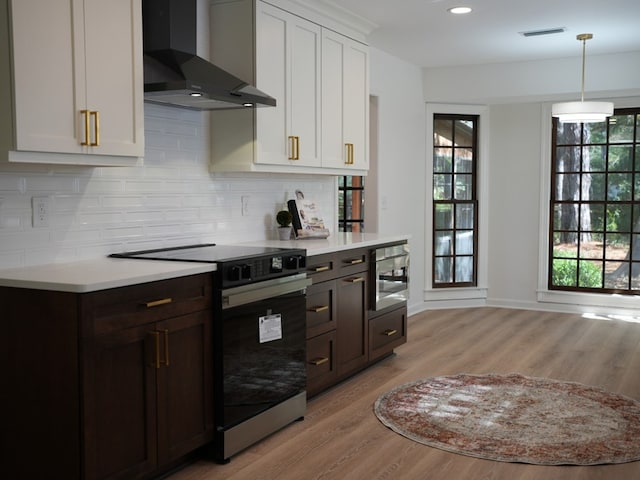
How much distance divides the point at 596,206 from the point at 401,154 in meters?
2.13

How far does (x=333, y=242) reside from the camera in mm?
4488

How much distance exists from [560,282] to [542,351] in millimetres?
2102

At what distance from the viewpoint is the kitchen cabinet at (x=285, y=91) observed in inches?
159

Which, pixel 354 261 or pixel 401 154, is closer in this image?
pixel 354 261

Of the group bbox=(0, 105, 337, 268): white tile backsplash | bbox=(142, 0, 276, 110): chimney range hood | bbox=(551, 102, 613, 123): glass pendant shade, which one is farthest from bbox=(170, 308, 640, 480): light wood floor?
bbox=(551, 102, 613, 123): glass pendant shade

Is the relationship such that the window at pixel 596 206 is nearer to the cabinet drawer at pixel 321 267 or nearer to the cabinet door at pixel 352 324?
the cabinet door at pixel 352 324

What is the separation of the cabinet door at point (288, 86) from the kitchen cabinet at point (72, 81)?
3.58 feet

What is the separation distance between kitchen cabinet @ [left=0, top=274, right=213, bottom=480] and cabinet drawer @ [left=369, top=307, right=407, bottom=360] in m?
2.05

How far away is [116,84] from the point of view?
2.97 meters

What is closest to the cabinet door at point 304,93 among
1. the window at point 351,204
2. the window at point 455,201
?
the window at point 351,204

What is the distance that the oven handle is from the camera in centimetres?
317

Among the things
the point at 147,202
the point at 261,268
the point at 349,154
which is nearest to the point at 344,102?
the point at 349,154

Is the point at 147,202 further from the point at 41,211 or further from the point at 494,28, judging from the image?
the point at 494,28

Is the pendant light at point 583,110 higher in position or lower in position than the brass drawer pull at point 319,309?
higher
